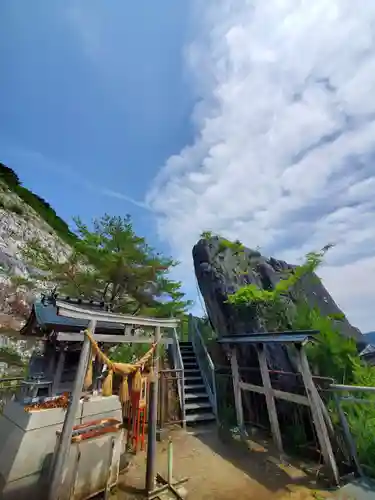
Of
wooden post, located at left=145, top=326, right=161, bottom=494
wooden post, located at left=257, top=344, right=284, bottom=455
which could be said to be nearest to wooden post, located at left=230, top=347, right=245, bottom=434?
wooden post, located at left=257, top=344, right=284, bottom=455

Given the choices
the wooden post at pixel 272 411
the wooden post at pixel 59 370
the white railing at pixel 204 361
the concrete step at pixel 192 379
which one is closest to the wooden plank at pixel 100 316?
the wooden post at pixel 272 411

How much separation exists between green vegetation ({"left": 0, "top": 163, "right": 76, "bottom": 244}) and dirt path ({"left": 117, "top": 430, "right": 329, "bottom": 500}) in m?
24.5

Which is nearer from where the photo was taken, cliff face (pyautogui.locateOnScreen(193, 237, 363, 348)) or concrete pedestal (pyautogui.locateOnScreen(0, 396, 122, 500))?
concrete pedestal (pyautogui.locateOnScreen(0, 396, 122, 500))

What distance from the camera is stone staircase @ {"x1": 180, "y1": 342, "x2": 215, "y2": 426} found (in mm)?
8977

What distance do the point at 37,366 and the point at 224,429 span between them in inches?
279

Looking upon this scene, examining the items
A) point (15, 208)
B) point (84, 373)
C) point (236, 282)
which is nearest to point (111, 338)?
point (84, 373)

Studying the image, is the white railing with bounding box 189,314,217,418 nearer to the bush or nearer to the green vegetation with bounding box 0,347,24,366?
the green vegetation with bounding box 0,347,24,366

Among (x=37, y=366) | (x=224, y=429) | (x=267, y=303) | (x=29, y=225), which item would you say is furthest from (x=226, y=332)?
(x=29, y=225)

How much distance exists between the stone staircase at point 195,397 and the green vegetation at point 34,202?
20.8 metres

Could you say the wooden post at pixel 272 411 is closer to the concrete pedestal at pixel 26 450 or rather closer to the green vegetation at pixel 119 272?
the concrete pedestal at pixel 26 450

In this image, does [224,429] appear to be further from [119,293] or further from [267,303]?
[119,293]

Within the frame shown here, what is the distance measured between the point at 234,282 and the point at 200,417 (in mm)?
5805

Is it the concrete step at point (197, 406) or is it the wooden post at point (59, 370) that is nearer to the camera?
the wooden post at point (59, 370)

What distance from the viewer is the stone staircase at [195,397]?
898cm
